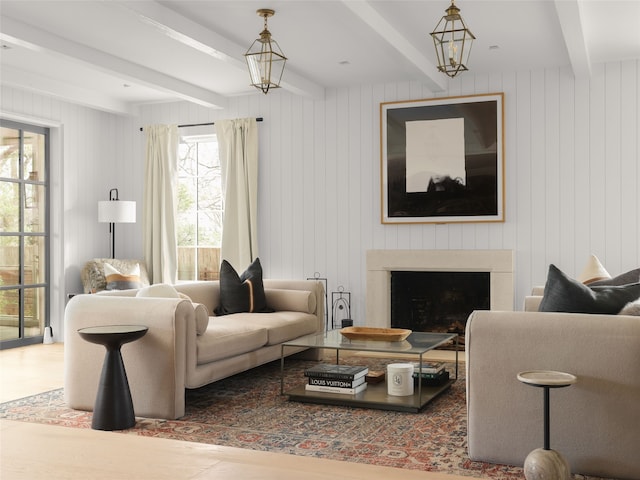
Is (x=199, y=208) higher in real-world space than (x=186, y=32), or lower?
lower

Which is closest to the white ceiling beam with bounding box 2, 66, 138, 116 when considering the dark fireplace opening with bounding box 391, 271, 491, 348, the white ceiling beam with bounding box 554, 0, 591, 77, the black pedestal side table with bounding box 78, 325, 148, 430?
the black pedestal side table with bounding box 78, 325, 148, 430

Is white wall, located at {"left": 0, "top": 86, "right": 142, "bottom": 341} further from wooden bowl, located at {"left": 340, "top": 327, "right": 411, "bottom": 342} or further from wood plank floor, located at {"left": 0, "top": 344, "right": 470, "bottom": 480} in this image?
wood plank floor, located at {"left": 0, "top": 344, "right": 470, "bottom": 480}

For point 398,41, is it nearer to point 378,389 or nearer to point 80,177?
point 378,389

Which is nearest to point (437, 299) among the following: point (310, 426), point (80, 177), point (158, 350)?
point (310, 426)

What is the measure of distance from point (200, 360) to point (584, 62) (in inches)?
148

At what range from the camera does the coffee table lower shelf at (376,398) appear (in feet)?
13.0

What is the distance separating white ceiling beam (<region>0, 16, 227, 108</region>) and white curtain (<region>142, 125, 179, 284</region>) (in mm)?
792

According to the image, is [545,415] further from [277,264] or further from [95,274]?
[95,274]

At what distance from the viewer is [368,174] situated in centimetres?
673

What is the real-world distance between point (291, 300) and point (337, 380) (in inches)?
60.6

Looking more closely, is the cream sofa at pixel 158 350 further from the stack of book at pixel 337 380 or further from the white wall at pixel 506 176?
the white wall at pixel 506 176

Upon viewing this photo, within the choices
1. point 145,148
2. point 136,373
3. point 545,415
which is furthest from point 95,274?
point 545,415

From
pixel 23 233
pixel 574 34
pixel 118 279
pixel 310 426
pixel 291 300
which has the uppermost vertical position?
pixel 574 34

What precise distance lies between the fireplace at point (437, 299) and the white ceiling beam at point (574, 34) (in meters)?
1.99
